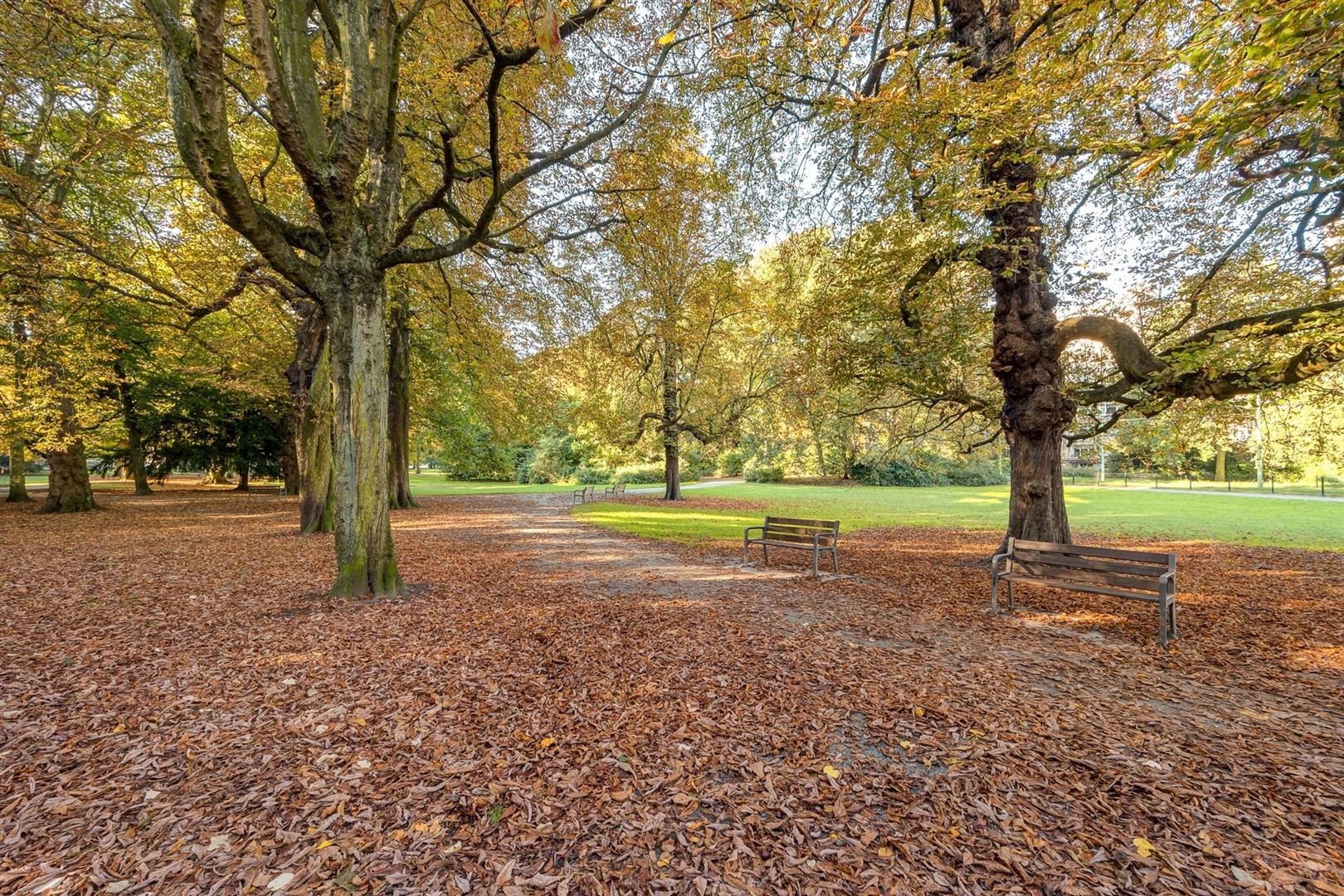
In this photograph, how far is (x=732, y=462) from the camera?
5034 centimetres

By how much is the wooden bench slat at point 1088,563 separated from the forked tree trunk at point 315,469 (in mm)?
13160

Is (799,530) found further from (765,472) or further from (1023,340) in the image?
(765,472)

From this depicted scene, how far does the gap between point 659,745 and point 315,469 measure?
40.4ft

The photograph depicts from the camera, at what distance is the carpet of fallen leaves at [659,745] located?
245 centimetres

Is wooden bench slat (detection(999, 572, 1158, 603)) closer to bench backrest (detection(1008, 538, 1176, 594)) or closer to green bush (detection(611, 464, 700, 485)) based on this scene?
bench backrest (detection(1008, 538, 1176, 594))

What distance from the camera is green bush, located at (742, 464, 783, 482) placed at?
144ft

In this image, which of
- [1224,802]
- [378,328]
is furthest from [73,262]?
[1224,802]

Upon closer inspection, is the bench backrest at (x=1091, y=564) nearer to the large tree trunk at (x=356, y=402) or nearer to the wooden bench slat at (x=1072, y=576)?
the wooden bench slat at (x=1072, y=576)

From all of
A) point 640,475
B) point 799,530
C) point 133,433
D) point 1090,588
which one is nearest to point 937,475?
point 640,475

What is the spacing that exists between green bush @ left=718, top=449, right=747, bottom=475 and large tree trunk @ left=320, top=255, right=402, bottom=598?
40.7 meters

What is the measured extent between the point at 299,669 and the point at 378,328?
13.3ft

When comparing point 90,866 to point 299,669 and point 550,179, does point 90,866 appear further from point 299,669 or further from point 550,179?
point 550,179

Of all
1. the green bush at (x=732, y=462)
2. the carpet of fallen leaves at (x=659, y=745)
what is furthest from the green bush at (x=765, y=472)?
the carpet of fallen leaves at (x=659, y=745)

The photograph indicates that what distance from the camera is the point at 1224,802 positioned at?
2.85 m
